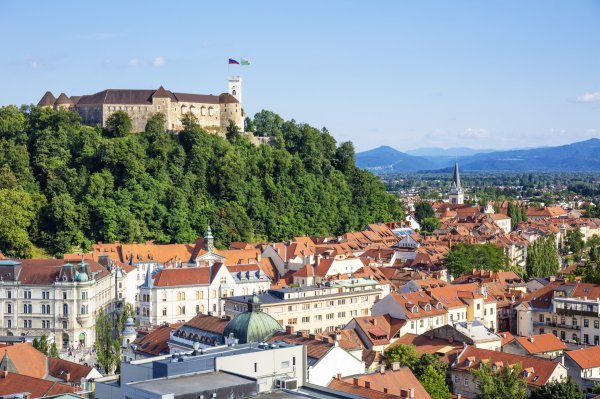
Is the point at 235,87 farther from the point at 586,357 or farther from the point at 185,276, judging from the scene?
the point at 586,357

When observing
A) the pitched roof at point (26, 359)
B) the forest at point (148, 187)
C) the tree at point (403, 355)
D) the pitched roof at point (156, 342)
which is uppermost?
the forest at point (148, 187)

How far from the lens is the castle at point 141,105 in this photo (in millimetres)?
97562

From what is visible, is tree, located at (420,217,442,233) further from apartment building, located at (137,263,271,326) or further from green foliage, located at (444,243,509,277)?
apartment building, located at (137,263,271,326)

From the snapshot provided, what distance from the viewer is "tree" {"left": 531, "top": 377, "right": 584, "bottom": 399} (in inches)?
1500

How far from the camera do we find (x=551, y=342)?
48406mm

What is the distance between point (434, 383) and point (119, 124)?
5975 centimetres

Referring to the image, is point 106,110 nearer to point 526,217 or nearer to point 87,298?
point 87,298

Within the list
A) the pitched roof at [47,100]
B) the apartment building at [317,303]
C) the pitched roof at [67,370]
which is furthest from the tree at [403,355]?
the pitched roof at [47,100]

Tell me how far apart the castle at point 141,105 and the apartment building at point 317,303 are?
41.4 meters

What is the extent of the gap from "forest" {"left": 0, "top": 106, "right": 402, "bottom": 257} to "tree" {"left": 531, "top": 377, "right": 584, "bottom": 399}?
166ft

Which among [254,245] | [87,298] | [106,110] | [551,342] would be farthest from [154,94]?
[551,342]

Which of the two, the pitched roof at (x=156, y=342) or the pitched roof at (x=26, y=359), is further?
the pitched roof at (x=156, y=342)

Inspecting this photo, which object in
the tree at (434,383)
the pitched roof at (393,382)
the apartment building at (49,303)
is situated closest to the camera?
the pitched roof at (393,382)

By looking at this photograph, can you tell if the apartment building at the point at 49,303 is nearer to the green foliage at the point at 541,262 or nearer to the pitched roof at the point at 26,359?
the pitched roof at the point at 26,359
